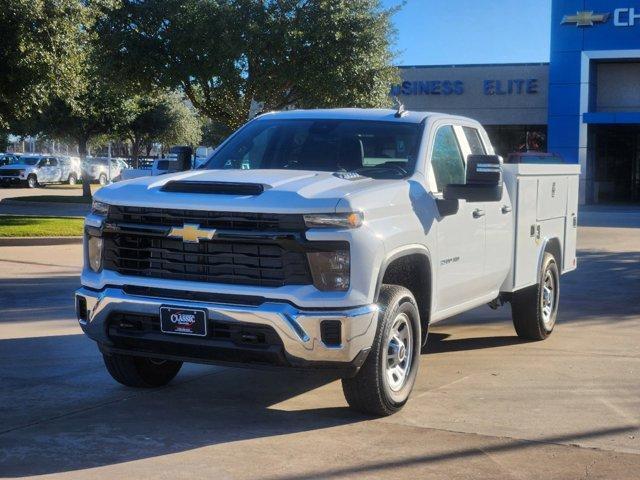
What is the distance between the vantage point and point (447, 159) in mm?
7512

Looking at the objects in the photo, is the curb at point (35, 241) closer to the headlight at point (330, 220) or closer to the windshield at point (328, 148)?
the windshield at point (328, 148)

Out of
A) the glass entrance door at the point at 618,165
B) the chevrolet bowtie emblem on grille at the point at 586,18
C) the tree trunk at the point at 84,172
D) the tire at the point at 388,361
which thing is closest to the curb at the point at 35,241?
the tire at the point at 388,361

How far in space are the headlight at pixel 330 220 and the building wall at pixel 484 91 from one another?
3736 cm

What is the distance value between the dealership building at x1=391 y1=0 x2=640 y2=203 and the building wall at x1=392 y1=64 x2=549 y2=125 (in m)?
0.04

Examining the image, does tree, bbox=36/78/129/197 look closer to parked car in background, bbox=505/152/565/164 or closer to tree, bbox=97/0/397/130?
tree, bbox=97/0/397/130

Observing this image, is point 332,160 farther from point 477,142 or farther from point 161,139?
point 161,139

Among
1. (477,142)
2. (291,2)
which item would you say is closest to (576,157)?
(291,2)

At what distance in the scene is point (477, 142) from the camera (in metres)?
8.33

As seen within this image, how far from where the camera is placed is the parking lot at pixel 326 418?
17.1 feet

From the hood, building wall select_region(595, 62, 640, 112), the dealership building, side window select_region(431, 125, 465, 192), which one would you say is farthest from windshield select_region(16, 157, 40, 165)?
the hood

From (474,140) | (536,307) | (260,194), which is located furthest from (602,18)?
(260,194)

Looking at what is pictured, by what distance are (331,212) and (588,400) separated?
8.38 ft

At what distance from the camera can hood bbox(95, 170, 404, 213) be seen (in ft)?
18.6

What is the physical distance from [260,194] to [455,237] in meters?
1.90
